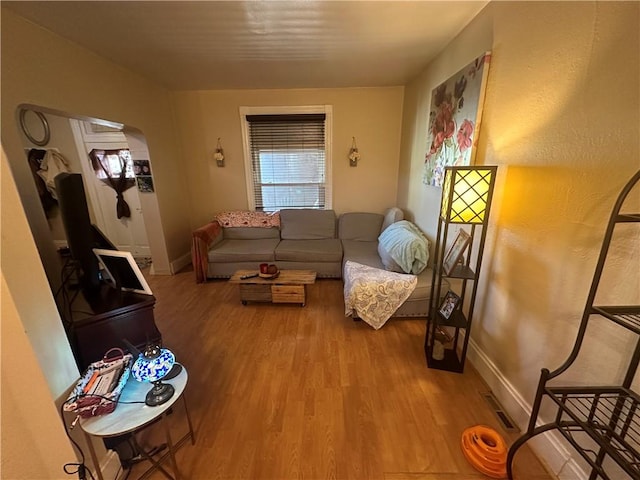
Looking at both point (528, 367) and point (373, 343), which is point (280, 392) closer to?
point (373, 343)

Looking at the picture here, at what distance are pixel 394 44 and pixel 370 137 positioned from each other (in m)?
1.53

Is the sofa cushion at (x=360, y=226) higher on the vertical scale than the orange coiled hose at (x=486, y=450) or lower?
higher

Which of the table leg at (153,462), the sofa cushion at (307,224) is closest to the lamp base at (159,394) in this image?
the table leg at (153,462)

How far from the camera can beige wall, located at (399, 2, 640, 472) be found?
3.20 ft

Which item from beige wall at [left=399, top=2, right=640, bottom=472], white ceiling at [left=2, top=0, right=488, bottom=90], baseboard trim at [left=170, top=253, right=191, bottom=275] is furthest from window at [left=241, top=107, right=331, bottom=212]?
beige wall at [left=399, top=2, right=640, bottom=472]

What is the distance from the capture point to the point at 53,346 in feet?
3.29

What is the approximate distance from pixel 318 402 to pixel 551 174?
1.82 meters

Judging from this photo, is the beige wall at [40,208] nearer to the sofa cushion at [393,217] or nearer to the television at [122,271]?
the television at [122,271]

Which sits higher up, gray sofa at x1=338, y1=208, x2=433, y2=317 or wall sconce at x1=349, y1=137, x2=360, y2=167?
wall sconce at x1=349, y1=137, x2=360, y2=167

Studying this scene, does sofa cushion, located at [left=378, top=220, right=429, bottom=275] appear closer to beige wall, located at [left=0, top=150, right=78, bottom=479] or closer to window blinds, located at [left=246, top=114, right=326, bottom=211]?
window blinds, located at [left=246, top=114, right=326, bottom=211]

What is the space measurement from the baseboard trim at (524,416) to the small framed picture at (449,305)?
1.19 ft

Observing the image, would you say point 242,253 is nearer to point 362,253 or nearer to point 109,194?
point 362,253

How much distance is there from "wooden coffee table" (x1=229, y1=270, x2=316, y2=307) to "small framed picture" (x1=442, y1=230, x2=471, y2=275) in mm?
1311

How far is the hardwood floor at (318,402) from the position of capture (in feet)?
4.24
